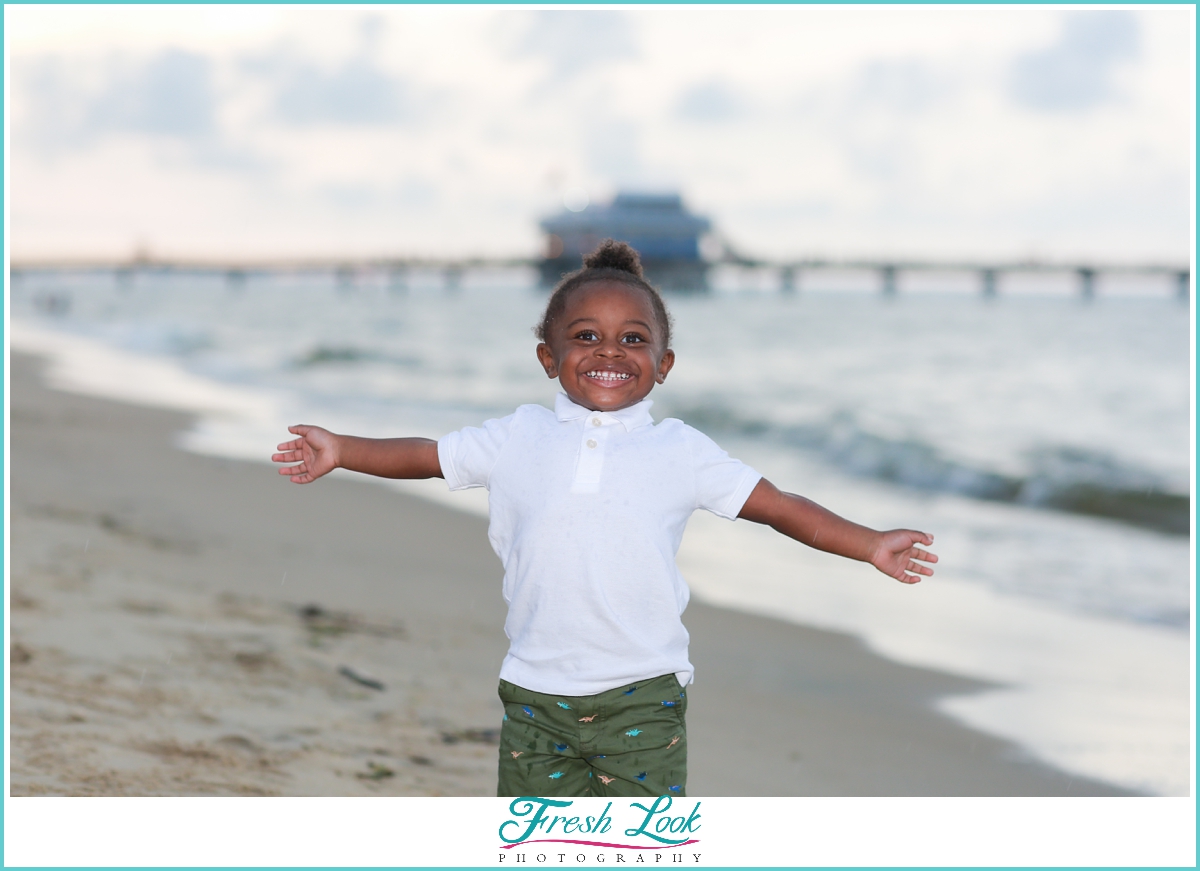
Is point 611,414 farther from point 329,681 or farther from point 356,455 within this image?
point 329,681

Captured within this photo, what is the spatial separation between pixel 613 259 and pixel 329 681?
2240 mm

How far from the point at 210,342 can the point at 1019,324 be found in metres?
30.3

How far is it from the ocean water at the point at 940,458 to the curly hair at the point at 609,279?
8.94ft

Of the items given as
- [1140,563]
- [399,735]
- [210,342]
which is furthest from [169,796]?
[210,342]

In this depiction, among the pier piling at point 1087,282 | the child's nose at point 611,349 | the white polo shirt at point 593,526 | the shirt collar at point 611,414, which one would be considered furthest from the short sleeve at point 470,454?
the pier piling at point 1087,282

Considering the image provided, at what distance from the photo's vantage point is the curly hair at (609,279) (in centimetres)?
230

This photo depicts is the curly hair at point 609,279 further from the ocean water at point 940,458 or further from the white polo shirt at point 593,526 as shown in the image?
the ocean water at point 940,458

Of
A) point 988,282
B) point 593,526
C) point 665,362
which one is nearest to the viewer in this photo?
point 593,526

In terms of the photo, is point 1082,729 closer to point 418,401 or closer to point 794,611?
point 794,611

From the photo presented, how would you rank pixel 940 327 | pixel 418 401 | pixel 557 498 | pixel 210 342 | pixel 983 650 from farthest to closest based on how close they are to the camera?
pixel 940 327, pixel 210 342, pixel 418 401, pixel 983 650, pixel 557 498

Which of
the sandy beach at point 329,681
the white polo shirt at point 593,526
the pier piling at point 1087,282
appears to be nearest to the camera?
the white polo shirt at point 593,526

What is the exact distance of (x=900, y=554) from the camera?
7.41 ft

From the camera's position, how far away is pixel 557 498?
2.21 meters

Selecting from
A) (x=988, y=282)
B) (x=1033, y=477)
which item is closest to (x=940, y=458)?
(x=1033, y=477)
